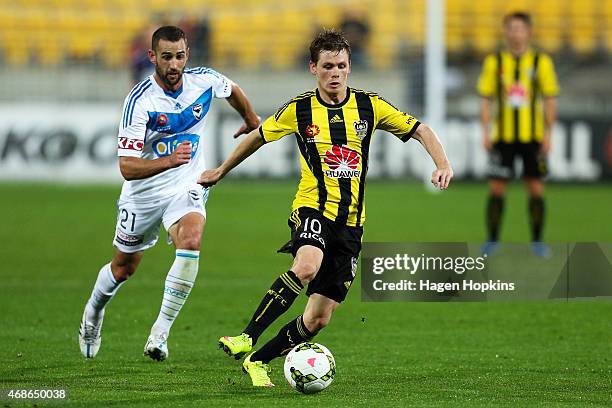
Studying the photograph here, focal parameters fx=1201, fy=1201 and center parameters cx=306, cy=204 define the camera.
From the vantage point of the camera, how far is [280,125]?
6.36 m

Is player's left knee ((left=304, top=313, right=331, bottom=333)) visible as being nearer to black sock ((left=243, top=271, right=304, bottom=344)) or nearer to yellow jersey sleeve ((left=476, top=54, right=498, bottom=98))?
black sock ((left=243, top=271, right=304, bottom=344))

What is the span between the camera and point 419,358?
717cm

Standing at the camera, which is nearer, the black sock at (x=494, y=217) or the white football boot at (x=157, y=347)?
the white football boot at (x=157, y=347)

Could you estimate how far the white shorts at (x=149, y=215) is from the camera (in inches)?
285

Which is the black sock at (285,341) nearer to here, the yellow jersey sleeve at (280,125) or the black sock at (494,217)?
the yellow jersey sleeve at (280,125)

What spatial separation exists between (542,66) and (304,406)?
25.4 ft

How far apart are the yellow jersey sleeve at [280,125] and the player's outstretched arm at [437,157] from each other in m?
0.68

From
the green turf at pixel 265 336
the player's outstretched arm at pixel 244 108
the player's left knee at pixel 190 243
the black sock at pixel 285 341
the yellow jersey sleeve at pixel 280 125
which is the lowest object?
the green turf at pixel 265 336

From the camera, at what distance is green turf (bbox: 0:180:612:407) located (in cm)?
598

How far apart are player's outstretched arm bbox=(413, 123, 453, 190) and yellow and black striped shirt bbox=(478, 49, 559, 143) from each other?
623cm

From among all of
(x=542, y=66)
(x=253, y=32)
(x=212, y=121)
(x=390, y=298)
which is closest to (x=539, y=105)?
(x=542, y=66)

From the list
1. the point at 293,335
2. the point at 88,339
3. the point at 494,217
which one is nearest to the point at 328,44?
the point at 293,335

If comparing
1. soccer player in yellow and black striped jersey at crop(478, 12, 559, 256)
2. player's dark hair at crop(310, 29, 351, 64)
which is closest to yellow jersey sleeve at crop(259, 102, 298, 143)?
player's dark hair at crop(310, 29, 351, 64)

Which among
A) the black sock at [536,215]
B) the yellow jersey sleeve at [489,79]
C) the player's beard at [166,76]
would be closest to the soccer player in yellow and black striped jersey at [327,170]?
the player's beard at [166,76]
